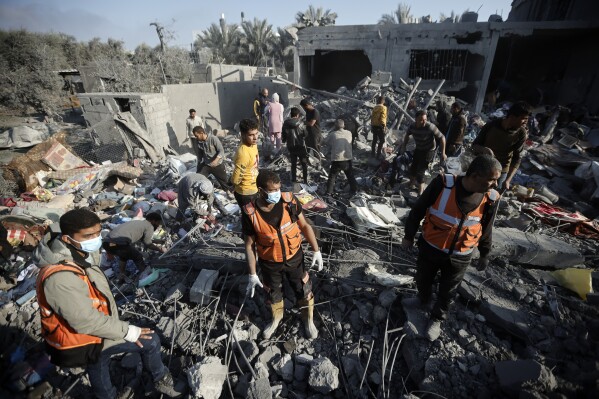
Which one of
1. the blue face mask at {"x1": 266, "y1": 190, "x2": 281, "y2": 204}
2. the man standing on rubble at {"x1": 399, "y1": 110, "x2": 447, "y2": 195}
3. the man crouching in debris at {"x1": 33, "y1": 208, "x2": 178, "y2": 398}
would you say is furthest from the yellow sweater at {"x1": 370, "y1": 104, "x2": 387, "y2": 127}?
the man crouching in debris at {"x1": 33, "y1": 208, "x2": 178, "y2": 398}

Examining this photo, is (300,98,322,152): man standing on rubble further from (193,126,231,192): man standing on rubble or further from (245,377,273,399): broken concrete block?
(245,377,273,399): broken concrete block

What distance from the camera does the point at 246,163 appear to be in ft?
12.5

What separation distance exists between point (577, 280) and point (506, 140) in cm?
176

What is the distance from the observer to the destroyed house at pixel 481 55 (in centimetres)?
1080

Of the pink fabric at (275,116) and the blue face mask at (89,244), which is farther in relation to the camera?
the pink fabric at (275,116)

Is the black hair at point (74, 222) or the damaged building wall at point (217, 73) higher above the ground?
the damaged building wall at point (217, 73)

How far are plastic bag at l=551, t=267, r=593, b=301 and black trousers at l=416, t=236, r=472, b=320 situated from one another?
5.56 ft

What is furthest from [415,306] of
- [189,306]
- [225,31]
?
[225,31]

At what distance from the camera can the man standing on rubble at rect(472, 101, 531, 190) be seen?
3.29 meters

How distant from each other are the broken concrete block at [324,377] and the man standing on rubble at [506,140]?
304cm

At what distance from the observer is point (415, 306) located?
288 centimetres

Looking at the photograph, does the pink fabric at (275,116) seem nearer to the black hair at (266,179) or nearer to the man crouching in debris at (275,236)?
the man crouching in debris at (275,236)

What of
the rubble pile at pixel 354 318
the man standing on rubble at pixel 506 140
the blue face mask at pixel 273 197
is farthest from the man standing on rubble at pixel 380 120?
the blue face mask at pixel 273 197

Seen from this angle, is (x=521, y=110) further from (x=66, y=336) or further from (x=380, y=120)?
(x=66, y=336)
